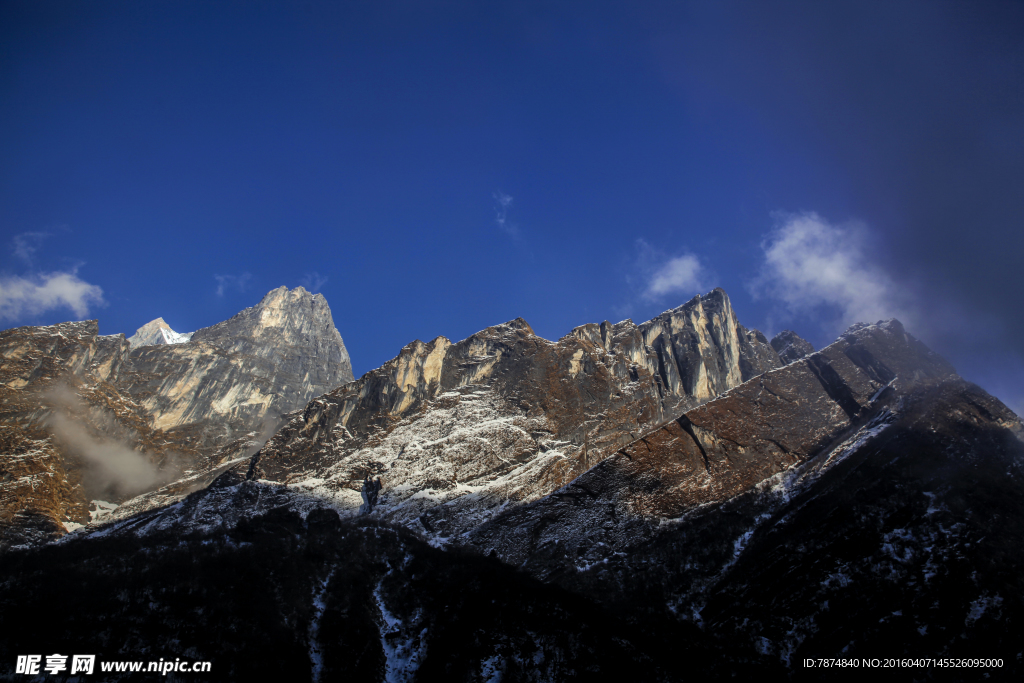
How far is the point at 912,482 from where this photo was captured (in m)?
60.8

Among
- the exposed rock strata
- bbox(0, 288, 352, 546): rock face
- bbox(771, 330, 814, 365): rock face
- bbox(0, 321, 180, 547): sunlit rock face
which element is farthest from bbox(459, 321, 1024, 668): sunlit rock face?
bbox(0, 288, 352, 546): rock face

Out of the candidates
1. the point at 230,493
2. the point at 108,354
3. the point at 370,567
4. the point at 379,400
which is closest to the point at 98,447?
the point at 108,354

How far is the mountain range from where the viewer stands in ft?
164

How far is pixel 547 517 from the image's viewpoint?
85.8m

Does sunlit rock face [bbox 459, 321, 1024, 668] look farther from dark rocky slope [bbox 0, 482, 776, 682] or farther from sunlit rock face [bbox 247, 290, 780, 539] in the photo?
sunlit rock face [bbox 247, 290, 780, 539]

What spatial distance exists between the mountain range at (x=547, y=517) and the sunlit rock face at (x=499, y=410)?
0.79 m

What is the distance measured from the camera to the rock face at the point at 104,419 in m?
120

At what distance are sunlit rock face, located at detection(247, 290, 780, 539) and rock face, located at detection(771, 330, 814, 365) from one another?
28.1 feet

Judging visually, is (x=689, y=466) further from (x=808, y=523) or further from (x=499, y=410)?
(x=499, y=410)

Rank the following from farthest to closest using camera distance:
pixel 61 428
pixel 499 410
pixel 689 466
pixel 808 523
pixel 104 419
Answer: pixel 104 419 → pixel 499 410 → pixel 61 428 → pixel 689 466 → pixel 808 523

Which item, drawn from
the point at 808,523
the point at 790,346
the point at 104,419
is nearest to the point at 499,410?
the point at 808,523

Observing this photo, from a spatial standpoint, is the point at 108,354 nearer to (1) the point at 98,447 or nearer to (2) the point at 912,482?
(1) the point at 98,447

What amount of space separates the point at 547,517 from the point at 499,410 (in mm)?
55282

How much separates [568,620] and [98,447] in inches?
5772
